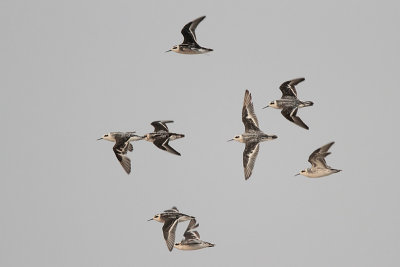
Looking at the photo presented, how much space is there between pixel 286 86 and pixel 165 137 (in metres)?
9.37

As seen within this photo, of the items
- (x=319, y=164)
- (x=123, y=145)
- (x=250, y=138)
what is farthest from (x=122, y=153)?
(x=319, y=164)

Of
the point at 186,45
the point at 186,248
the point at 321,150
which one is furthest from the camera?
the point at 186,45

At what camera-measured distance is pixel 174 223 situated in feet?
117

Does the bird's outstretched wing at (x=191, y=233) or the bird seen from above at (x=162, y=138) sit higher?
the bird seen from above at (x=162, y=138)

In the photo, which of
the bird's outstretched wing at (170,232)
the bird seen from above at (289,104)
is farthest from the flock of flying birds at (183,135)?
the bird's outstretched wing at (170,232)

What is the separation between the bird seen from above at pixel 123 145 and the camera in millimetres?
39531

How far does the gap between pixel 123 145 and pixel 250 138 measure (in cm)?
866

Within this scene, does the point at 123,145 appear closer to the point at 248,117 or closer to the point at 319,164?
the point at 248,117

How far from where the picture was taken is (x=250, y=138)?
3975 cm

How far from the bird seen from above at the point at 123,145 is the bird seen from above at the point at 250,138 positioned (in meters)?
7.11

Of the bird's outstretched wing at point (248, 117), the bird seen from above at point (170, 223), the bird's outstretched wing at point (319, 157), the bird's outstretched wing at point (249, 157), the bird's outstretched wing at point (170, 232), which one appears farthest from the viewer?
the bird's outstretched wing at point (248, 117)

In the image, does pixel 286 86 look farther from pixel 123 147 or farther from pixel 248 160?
pixel 123 147

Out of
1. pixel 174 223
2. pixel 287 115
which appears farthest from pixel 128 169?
pixel 287 115

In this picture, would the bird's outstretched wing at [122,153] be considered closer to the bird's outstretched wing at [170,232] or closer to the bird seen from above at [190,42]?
the bird's outstretched wing at [170,232]
